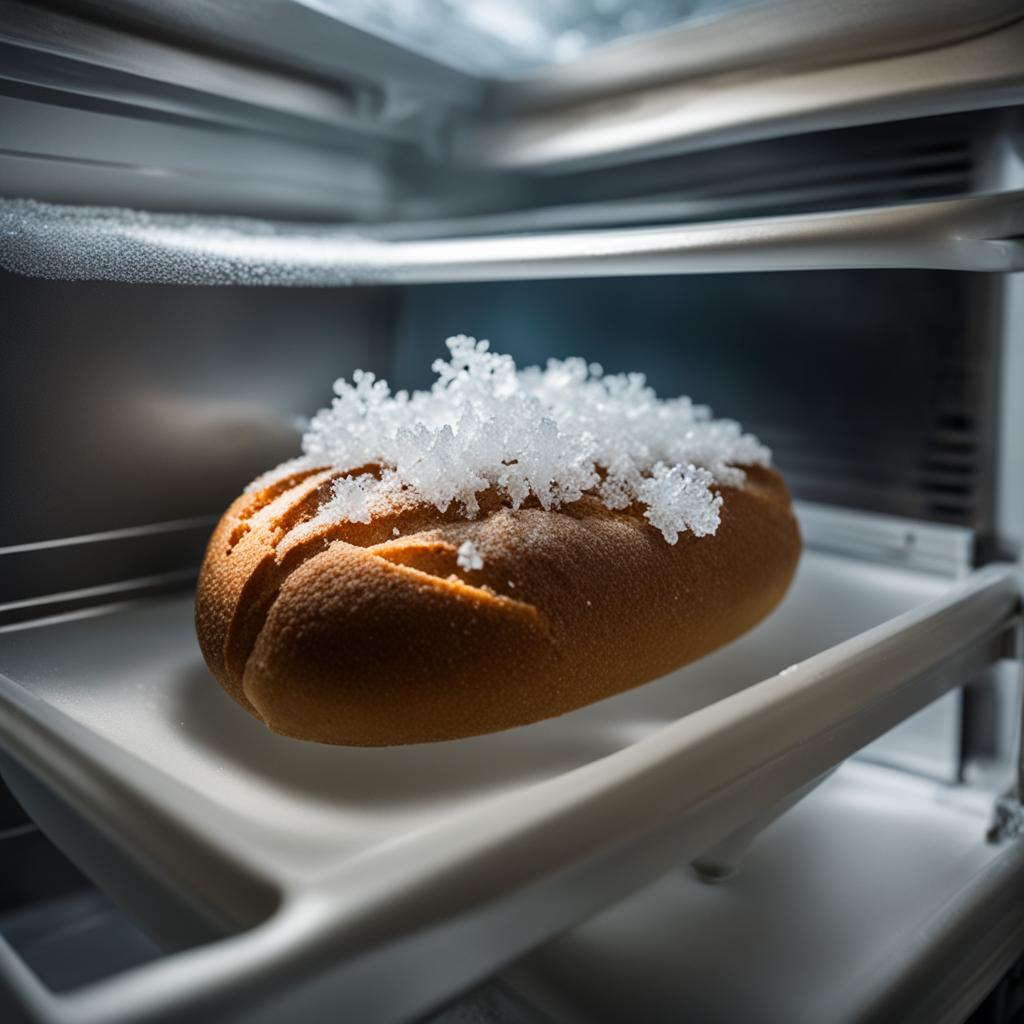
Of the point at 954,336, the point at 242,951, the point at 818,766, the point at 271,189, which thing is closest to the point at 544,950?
the point at 818,766

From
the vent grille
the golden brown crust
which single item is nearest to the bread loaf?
the golden brown crust

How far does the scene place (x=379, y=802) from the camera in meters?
0.50

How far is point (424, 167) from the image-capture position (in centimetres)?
108

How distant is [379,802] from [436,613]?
11 centimetres

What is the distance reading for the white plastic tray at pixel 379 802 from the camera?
344 mm

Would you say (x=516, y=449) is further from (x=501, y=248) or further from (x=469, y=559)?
(x=501, y=248)

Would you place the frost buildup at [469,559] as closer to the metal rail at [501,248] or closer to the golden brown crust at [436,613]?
the golden brown crust at [436,613]

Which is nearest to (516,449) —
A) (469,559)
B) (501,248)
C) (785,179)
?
(469,559)

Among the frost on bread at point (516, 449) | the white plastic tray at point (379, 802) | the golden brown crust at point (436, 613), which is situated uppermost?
the frost on bread at point (516, 449)

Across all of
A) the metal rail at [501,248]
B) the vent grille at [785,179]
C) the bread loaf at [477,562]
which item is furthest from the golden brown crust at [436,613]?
the vent grille at [785,179]

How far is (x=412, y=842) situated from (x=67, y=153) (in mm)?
666

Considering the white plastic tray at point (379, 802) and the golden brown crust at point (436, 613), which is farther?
the golden brown crust at point (436, 613)

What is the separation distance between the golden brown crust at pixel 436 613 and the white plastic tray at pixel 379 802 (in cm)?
3

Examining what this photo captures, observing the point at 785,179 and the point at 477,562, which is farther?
the point at 785,179
